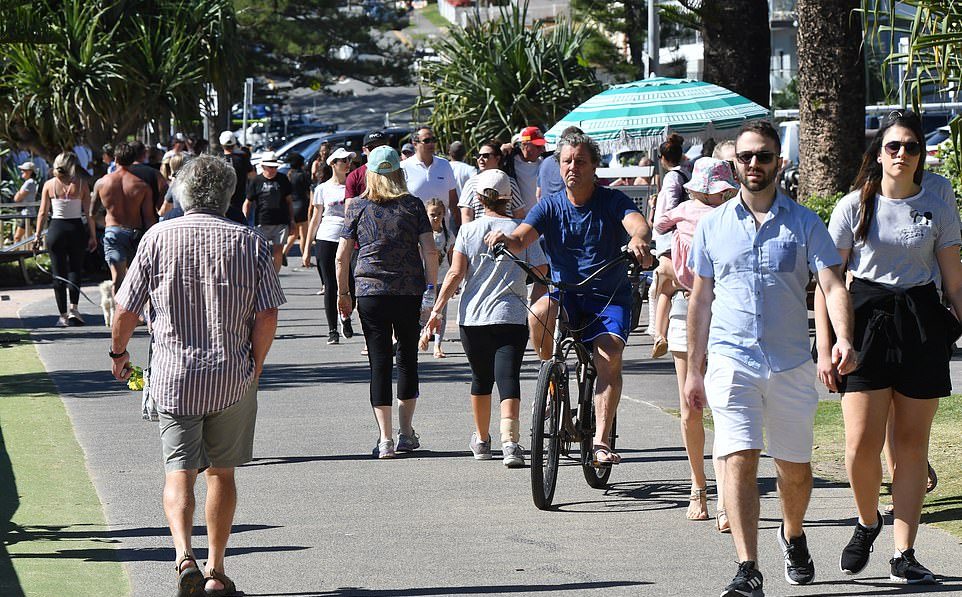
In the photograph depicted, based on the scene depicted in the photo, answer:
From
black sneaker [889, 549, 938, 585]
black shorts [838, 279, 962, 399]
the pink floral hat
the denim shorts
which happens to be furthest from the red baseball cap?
black sneaker [889, 549, 938, 585]

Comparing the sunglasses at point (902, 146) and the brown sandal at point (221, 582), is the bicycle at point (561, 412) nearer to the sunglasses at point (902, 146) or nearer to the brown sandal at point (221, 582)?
the sunglasses at point (902, 146)

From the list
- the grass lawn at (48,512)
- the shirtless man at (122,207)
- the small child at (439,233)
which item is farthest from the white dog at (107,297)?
the grass lawn at (48,512)

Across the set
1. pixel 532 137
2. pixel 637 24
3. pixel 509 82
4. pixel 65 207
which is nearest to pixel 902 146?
pixel 532 137

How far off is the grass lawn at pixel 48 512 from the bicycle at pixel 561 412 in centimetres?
209

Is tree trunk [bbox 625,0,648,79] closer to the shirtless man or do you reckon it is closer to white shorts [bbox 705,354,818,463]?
the shirtless man

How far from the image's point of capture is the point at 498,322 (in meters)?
8.69

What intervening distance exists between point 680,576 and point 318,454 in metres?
3.44

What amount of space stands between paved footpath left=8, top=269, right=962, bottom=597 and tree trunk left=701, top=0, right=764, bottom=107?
6966mm

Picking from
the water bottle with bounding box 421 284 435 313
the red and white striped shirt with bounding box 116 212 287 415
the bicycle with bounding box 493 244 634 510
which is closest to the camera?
the red and white striped shirt with bounding box 116 212 287 415

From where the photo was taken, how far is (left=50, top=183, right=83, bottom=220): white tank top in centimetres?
1602

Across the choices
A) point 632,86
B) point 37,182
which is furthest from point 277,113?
point 632,86

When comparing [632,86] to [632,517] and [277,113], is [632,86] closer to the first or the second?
[632,517]

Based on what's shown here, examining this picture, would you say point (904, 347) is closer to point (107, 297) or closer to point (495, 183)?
point (495, 183)

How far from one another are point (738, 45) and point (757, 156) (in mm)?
11840
